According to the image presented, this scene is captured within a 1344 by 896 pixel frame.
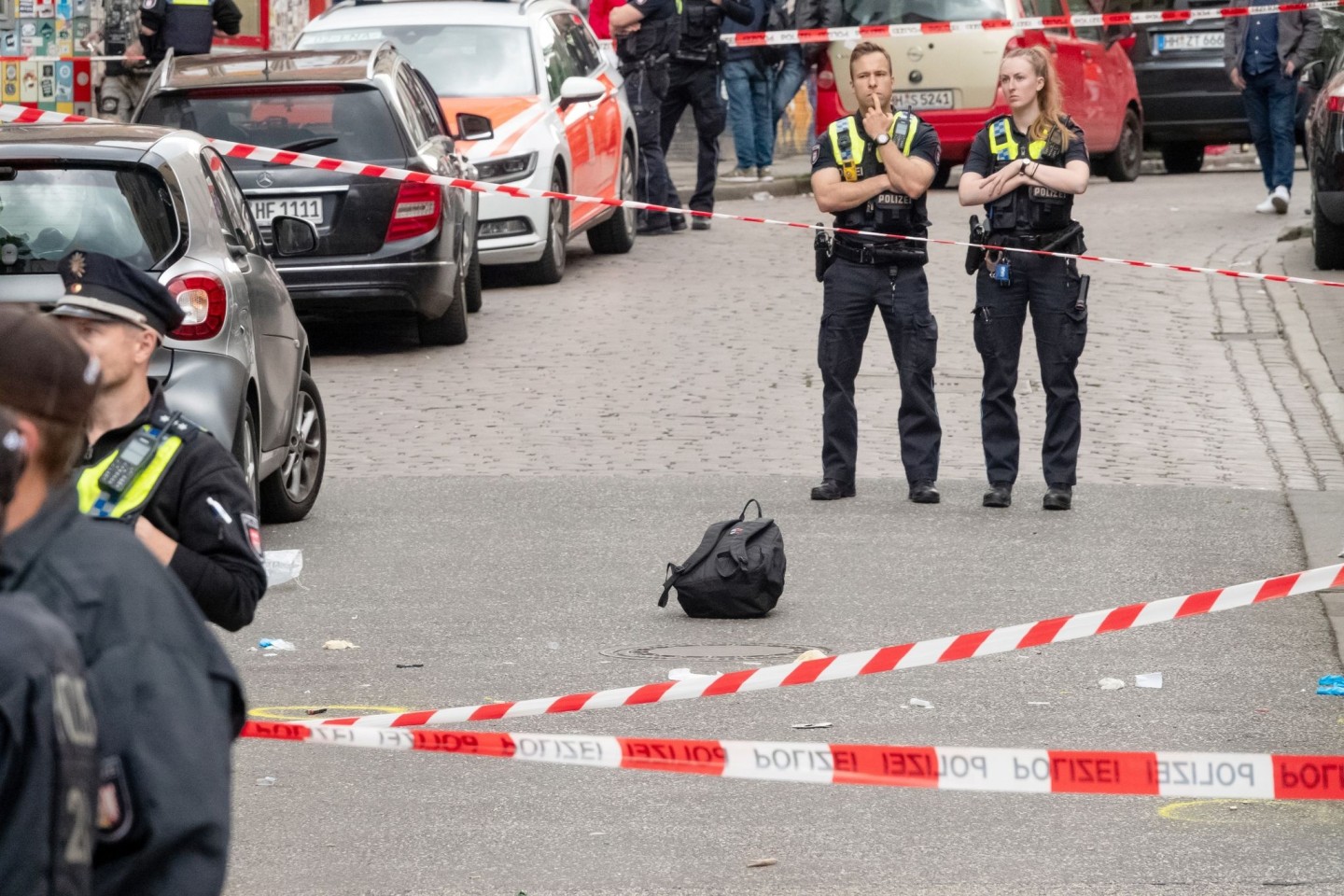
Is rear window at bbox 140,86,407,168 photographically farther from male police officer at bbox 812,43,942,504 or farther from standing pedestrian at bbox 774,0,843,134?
standing pedestrian at bbox 774,0,843,134

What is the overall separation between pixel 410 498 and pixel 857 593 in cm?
251

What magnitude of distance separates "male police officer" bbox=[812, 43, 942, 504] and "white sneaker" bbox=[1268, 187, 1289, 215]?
1013 centimetres

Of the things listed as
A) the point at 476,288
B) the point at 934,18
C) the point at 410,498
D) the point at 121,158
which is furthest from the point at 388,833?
the point at 934,18

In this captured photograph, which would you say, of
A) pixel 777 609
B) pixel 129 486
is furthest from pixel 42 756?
pixel 777 609

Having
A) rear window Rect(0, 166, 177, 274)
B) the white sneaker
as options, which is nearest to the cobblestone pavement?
the white sneaker

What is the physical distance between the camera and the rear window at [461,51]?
16.2 m

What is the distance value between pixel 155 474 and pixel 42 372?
124 cm

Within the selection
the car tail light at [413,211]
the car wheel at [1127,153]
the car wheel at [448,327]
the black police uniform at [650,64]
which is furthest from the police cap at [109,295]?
the car wheel at [1127,153]

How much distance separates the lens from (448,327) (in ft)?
46.2

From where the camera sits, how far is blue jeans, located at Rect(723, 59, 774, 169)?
21.2 meters

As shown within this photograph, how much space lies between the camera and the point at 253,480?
28.3 ft

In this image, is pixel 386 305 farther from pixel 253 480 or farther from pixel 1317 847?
pixel 1317 847

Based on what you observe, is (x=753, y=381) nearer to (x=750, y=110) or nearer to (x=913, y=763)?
(x=913, y=763)

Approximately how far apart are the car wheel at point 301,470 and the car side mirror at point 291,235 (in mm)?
524
